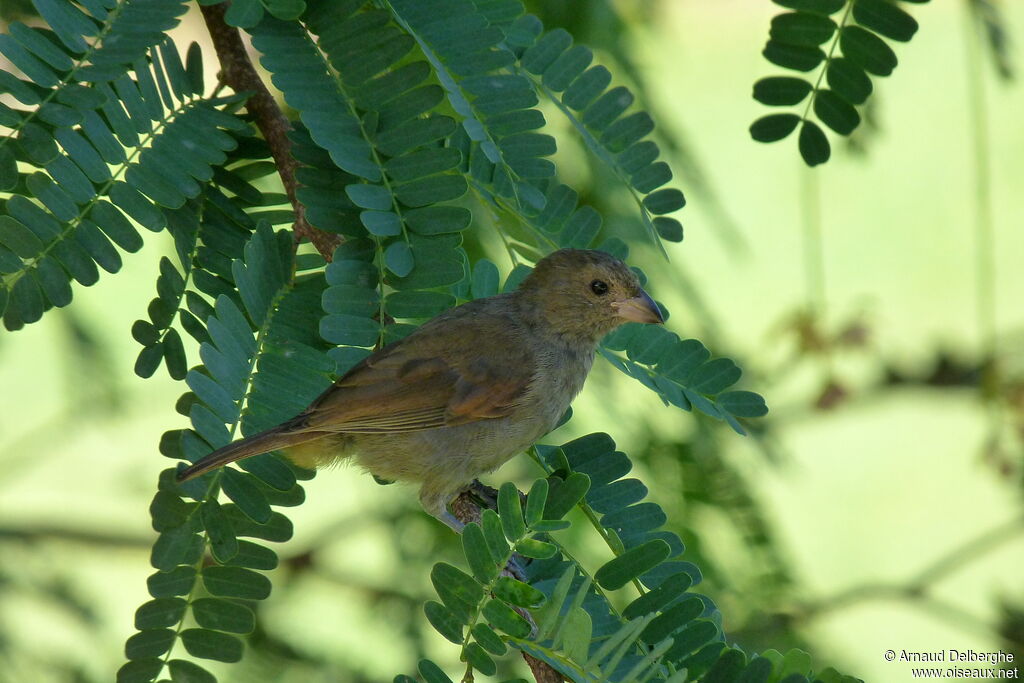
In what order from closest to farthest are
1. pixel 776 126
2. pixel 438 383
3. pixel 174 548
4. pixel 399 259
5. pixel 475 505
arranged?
1. pixel 174 548
2. pixel 399 259
3. pixel 776 126
4. pixel 438 383
5. pixel 475 505

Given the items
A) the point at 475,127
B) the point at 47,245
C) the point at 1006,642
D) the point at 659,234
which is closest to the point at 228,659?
the point at 47,245

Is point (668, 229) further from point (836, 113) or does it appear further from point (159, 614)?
point (159, 614)

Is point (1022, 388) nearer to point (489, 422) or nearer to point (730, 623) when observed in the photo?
point (730, 623)

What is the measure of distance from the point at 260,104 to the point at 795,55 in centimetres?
124

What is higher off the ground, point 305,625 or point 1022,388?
point 1022,388

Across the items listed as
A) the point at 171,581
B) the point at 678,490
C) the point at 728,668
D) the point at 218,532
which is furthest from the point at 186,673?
the point at 678,490

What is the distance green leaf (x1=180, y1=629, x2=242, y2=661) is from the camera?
2092 mm

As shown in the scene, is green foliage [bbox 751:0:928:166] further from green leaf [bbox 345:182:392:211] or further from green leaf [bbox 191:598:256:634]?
green leaf [bbox 191:598:256:634]

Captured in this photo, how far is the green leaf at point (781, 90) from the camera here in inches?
105

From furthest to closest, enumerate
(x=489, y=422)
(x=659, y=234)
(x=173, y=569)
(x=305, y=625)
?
(x=305, y=625) < (x=489, y=422) < (x=659, y=234) < (x=173, y=569)

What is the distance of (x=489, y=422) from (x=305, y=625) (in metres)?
1.86

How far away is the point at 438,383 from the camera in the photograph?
293cm

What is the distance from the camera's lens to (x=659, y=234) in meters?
2.59

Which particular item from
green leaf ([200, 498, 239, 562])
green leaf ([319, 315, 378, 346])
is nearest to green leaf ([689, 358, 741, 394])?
green leaf ([319, 315, 378, 346])
